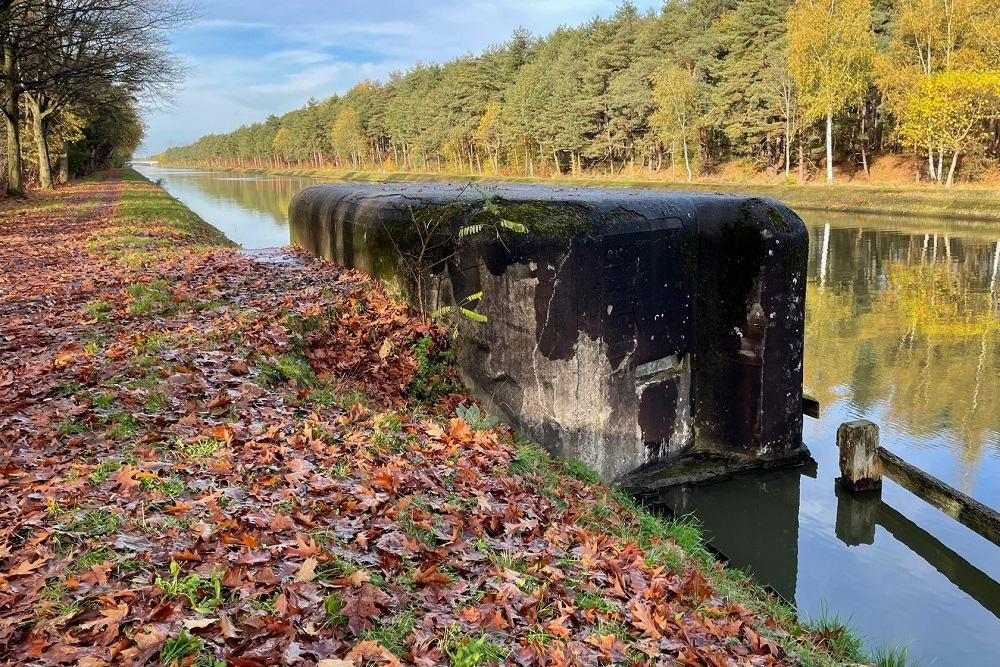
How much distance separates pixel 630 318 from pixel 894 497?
3383 mm

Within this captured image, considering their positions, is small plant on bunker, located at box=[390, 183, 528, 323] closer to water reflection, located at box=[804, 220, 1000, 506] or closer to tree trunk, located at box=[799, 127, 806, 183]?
water reflection, located at box=[804, 220, 1000, 506]

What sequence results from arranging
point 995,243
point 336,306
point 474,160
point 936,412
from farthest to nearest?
point 474,160 → point 995,243 → point 936,412 → point 336,306

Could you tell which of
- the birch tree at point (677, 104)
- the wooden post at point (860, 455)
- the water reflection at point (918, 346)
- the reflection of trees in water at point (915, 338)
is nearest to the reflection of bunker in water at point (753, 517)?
the wooden post at point (860, 455)

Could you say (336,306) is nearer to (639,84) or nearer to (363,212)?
(363,212)

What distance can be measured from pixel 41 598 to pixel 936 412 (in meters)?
10.1

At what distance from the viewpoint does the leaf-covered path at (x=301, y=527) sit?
3.23 m

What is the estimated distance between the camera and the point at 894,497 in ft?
24.6

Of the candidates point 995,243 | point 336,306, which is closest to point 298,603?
point 336,306

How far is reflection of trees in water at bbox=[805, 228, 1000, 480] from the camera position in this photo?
31.4 ft

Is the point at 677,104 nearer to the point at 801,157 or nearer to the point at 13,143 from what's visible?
the point at 801,157

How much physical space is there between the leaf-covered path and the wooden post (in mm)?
2396

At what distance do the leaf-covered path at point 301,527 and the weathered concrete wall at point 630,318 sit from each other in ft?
2.17

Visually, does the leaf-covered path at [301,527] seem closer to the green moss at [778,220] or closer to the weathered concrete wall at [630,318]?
the weathered concrete wall at [630,318]

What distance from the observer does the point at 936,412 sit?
31.1ft
